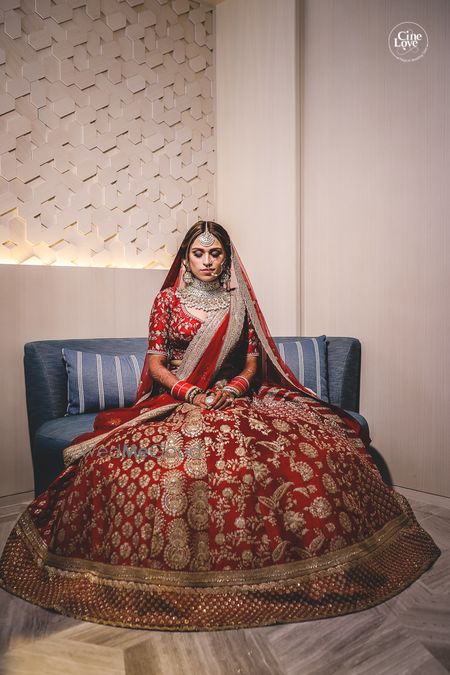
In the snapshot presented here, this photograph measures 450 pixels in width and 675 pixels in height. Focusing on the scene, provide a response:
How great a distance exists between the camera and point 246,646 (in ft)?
5.15

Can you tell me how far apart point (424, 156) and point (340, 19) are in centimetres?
105

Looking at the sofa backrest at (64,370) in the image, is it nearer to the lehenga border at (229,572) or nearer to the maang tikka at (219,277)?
the maang tikka at (219,277)

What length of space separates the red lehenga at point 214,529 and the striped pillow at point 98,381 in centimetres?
60

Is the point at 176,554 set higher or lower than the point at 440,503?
higher

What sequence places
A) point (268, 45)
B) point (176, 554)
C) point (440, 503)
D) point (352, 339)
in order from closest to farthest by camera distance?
point (176, 554) → point (440, 503) → point (352, 339) → point (268, 45)

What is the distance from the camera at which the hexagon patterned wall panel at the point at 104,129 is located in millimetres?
2996

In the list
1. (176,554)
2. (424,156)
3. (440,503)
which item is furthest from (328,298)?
(176,554)

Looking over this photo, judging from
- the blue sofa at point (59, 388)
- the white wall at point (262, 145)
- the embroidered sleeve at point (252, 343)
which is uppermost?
the white wall at point (262, 145)

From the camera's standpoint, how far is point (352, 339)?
3.03m

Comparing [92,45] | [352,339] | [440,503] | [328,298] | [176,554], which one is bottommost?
[440,503]

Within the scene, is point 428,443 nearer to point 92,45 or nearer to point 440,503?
point 440,503

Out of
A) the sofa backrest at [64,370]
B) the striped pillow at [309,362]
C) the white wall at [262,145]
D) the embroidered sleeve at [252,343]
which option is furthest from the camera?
the white wall at [262,145]

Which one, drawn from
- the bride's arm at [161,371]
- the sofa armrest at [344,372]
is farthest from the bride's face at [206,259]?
the sofa armrest at [344,372]

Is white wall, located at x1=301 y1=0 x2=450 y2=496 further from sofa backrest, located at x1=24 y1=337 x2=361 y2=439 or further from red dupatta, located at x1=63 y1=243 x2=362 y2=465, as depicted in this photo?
red dupatta, located at x1=63 y1=243 x2=362 y2=465
